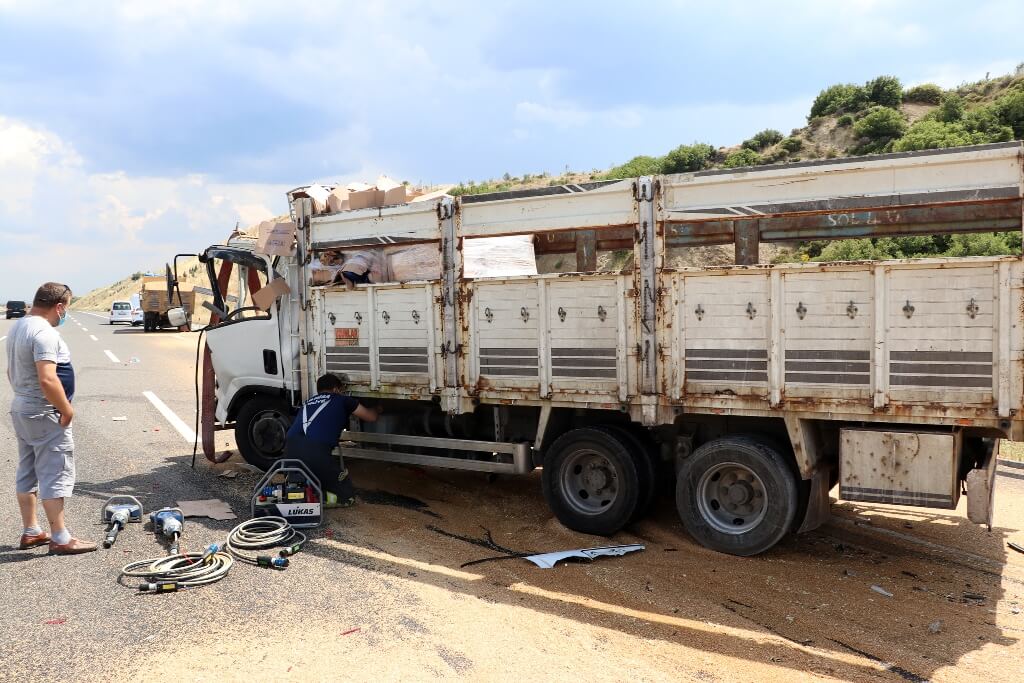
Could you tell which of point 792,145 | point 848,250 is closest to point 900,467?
point 848,250

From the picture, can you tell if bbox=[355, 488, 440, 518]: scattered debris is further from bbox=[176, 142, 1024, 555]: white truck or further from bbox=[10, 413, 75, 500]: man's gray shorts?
bbox=[10, 413, 75, 500]: man's gray shorts

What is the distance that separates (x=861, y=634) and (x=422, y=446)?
3.90 m

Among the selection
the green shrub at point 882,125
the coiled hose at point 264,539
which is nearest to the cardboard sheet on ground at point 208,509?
the coiled hose at point 264,539

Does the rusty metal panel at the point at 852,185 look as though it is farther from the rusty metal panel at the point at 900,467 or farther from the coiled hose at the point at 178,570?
the coiled hose at the point at 178,570

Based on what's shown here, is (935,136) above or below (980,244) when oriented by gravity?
above

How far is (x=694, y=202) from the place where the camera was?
18.5 feet

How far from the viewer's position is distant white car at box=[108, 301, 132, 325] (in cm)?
4834

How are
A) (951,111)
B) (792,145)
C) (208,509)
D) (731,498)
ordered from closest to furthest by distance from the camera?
(731,498) < (208,509) < (951,111) < (792,145)

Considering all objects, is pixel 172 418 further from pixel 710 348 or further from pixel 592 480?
pixel 710 348

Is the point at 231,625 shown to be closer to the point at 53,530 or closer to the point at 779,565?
the point at 53,530

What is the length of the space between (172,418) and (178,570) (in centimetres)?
730

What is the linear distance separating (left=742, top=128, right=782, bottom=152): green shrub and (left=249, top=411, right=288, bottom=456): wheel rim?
41.2m

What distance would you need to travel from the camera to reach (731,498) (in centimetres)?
569

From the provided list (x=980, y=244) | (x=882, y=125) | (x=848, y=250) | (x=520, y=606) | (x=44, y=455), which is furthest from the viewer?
(x=882, y=125)
